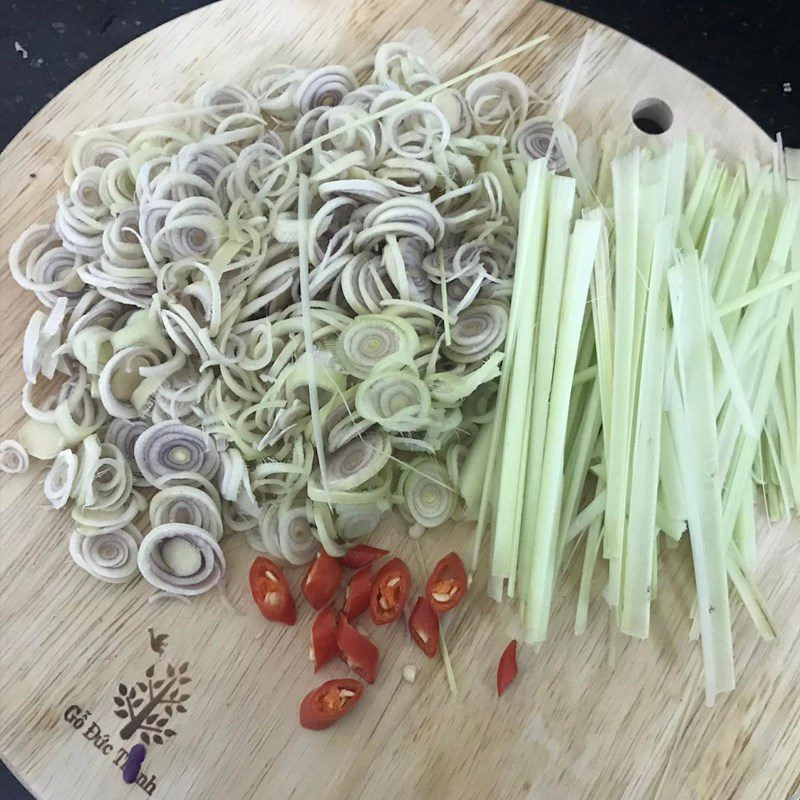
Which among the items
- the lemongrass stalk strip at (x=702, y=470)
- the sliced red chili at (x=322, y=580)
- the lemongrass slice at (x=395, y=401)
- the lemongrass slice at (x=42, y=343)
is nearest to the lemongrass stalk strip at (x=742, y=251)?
the lemongrass stalk strip at (x=702, y=470)

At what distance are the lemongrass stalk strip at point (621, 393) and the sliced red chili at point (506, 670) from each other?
0.29m

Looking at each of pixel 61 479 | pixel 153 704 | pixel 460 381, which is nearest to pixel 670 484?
pixel 460 381

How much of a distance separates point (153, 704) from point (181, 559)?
0.30 meters

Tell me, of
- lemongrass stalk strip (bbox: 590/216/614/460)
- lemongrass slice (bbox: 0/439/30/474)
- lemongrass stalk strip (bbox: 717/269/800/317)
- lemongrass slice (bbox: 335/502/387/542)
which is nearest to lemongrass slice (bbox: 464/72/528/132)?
lemongrass stalk strip (bbox: 590/216/614/460)

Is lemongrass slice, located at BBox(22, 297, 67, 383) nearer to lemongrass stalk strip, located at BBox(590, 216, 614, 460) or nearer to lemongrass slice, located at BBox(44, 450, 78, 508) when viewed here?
lemongrass slice, located at BBox(44, 450, 78, 508)

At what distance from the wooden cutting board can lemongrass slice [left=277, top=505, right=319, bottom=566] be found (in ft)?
0.36

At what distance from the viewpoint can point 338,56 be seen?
1903 mm

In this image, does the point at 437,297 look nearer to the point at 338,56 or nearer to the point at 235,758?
the point at 338,56

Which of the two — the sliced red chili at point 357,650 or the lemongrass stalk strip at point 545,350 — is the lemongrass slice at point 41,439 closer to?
the sliced red chili at point 357,650

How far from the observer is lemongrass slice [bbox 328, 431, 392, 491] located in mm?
1571

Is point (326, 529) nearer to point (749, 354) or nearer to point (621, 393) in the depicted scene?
point (621, 393)

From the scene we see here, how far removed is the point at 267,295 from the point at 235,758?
99cm

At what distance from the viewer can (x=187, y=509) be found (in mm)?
1636

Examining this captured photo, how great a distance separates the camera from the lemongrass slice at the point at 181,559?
5.21 feet
